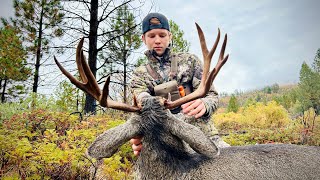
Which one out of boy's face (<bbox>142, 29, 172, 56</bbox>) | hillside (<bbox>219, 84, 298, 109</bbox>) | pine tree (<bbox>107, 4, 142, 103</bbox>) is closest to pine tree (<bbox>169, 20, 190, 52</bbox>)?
pine tree (<bbox>107, 4, 142, 103</bbox>)

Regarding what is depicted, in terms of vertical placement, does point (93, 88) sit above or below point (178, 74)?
below

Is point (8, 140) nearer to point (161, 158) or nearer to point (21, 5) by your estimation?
point (161, 158)

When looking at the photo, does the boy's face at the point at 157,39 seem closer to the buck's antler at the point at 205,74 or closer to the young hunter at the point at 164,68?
the young hunter at the point at 164,68

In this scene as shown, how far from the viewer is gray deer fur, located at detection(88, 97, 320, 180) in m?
2.51

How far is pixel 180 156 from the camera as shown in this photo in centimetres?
270

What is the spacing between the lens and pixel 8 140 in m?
3.70

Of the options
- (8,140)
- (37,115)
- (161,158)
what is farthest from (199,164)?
(37,115)

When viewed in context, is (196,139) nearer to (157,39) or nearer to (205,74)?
(205,74)

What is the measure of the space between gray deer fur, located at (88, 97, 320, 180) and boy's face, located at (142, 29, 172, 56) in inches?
72.9

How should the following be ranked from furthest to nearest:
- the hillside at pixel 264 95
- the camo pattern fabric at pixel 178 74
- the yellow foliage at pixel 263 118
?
the hillside at pixel 264 95, the yellow foliage at pixel 263 118, the camo pattern fabric at pixel 178 74

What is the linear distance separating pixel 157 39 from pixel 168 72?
535 mm

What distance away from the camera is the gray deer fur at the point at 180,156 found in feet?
8.25

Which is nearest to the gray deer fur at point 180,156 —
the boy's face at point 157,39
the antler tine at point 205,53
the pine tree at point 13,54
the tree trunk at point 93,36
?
the antler tine at point 205,53

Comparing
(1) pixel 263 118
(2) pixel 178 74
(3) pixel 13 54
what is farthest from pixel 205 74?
(3) pixel 13 54
